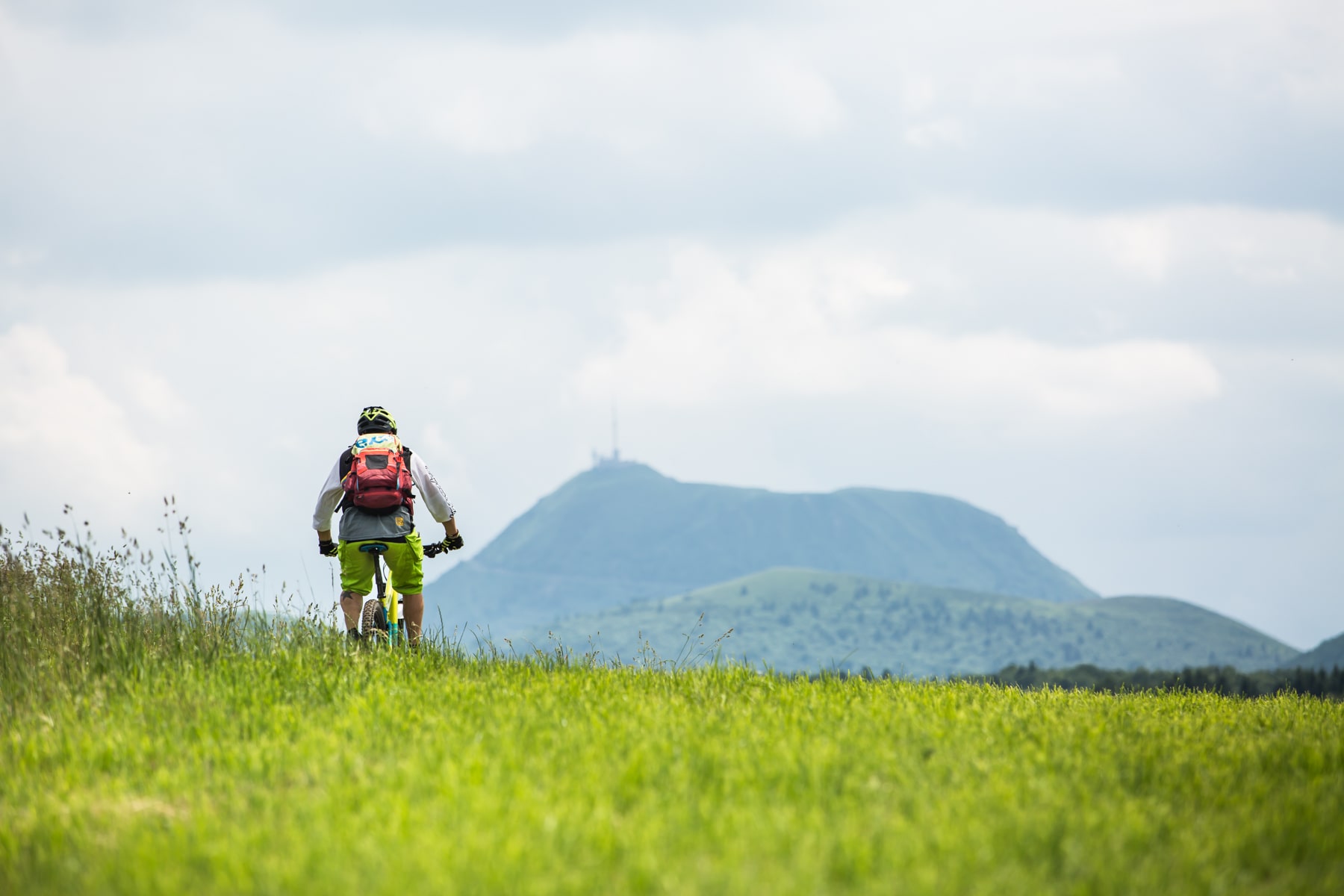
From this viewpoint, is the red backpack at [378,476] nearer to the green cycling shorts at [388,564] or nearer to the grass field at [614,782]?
the green cycling shorts at [388,564]

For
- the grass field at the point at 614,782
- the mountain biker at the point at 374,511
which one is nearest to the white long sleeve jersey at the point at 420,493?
the mountain biker at the point at 374,511

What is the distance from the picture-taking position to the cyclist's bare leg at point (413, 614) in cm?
1162

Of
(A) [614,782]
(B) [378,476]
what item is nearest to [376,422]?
(B) [378,476]

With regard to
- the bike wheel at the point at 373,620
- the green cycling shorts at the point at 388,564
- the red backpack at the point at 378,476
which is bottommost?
the bike wheel at the point at 373,620

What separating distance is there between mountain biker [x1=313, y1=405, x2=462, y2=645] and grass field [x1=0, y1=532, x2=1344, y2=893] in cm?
92

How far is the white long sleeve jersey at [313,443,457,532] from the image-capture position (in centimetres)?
1124

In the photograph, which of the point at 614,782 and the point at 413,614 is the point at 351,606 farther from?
the point at 614,782

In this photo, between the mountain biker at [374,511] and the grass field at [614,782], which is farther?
the mountain biker at [374,511]

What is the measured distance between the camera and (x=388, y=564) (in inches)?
448

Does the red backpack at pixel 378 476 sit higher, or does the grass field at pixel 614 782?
the red backpack at pixel 378 476

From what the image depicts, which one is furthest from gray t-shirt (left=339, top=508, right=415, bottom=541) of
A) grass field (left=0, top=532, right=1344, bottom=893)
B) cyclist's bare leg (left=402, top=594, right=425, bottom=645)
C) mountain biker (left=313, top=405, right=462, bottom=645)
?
grass field (left=0, top=532, right=1344, bottom=893)

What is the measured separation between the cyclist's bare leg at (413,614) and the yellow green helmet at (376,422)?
1669mm

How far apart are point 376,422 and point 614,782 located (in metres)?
5.65

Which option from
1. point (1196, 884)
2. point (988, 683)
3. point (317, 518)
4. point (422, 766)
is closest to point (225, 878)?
point (422, 766)
